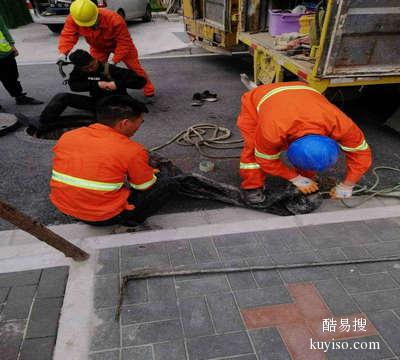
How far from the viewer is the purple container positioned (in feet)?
17.3

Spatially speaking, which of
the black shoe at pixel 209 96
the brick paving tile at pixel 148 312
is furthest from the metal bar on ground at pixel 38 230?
the black shoe at pixel 209 96

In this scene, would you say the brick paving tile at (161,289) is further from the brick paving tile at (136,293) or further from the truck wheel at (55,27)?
the truck wheel at (55,27)

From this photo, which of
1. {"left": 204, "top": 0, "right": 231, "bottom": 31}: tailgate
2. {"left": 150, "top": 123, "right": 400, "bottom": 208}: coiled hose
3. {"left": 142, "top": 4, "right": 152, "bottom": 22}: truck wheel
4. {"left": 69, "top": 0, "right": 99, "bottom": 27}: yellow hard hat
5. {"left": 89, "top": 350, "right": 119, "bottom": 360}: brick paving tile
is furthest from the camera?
{"left": 142, "top": 4, "right": 152, "bottom": 22}: truck wheel

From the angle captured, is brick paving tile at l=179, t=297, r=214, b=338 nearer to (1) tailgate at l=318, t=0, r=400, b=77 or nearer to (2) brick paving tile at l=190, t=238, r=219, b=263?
(2) brick paving tile at l=190, t=238, r=219, b=263

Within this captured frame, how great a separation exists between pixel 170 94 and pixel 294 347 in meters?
4.90

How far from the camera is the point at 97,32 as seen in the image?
497cm

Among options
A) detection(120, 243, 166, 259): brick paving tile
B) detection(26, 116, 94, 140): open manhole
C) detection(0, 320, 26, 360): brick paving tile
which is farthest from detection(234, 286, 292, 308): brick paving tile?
A: detection(26, 116, 94, 140): open manhole

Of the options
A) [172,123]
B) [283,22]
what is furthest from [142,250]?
[283,22]

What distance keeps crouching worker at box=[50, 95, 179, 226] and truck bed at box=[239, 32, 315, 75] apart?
2.28 meters

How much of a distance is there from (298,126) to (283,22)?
3494 mm

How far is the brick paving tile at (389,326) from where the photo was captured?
2.02m

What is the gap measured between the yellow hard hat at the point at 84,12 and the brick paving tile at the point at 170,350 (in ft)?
13.9

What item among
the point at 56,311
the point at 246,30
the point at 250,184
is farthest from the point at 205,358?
the point at 246,30

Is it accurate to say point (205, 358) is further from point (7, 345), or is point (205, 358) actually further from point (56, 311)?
point (7, 345)
